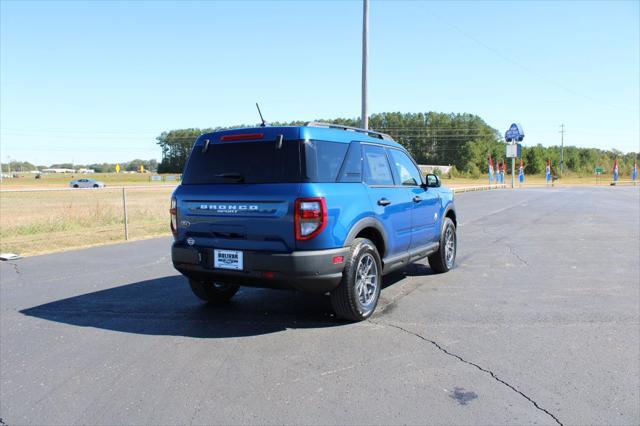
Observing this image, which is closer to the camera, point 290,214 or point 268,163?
point 290,214

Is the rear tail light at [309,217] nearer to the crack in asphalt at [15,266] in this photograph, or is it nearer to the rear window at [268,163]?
the rear window at [268,163]

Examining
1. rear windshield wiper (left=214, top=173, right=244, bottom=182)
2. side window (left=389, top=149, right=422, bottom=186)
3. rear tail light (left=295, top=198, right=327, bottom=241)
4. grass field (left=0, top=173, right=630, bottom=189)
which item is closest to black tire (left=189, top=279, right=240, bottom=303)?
rear windshield wiper (left=214, top=173, right=244, bottom=182)

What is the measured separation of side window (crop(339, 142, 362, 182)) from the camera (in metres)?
5.20

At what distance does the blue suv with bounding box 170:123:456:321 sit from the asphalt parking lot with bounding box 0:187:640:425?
0.56m

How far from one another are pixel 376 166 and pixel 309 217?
1.60 m

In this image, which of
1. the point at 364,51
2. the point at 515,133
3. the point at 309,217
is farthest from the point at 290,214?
the point at 515,133

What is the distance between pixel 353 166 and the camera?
5363 mm

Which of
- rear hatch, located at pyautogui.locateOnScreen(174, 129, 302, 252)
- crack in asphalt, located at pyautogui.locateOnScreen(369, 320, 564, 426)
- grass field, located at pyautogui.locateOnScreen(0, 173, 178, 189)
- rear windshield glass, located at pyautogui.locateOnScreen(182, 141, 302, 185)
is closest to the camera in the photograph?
crack in asphalt, located at pyautogui.locateOnScreen(369, 320, 564, 426)

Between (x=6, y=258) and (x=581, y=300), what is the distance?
9.77 m

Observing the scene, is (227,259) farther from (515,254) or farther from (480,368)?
(515,254)

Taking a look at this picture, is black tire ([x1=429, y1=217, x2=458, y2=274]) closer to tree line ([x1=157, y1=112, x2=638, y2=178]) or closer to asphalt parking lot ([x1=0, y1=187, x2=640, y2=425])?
asphalt parking lot ([x1=0, y1=187, x2=640, y2=425])

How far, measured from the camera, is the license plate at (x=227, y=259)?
4883 mm

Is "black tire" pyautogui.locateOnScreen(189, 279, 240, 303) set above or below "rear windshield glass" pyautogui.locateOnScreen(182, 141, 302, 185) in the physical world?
below

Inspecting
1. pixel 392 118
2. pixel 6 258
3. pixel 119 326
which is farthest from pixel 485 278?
pixel 392 118
